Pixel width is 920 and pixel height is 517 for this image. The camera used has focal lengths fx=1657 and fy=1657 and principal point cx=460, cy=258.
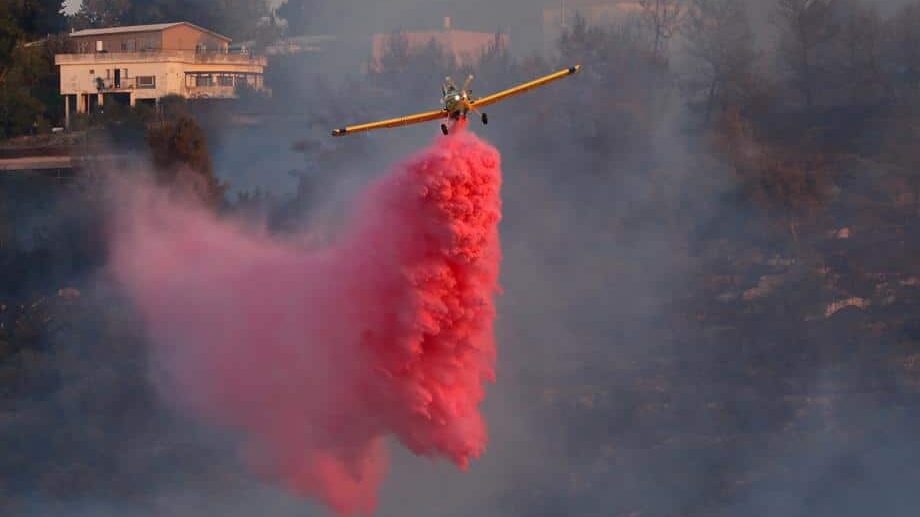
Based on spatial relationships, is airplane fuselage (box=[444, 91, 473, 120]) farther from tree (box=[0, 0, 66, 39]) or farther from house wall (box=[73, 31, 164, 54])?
house wall (box=[73, 31, 164, 54])

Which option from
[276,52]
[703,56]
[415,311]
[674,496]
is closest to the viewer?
[415,311]

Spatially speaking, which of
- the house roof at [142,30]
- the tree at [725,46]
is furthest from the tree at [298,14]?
the tree at [725,46]

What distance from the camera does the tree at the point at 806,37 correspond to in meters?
66.3

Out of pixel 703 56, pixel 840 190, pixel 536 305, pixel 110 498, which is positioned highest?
pixel 703 56

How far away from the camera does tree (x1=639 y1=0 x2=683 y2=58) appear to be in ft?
229

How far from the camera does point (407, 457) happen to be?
52188 mm

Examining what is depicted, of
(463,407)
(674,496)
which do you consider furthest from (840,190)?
Result: (463,407)

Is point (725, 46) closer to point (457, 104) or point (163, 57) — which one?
point (457, 104)

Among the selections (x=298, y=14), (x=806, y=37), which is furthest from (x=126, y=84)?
(x=806, y=37)

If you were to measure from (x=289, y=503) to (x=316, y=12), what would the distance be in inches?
1488

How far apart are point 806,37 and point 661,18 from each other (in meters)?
6.59

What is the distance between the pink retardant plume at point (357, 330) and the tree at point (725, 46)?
2453cm

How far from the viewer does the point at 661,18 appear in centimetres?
7012

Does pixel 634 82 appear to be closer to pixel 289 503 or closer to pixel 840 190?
pixel 840 190
